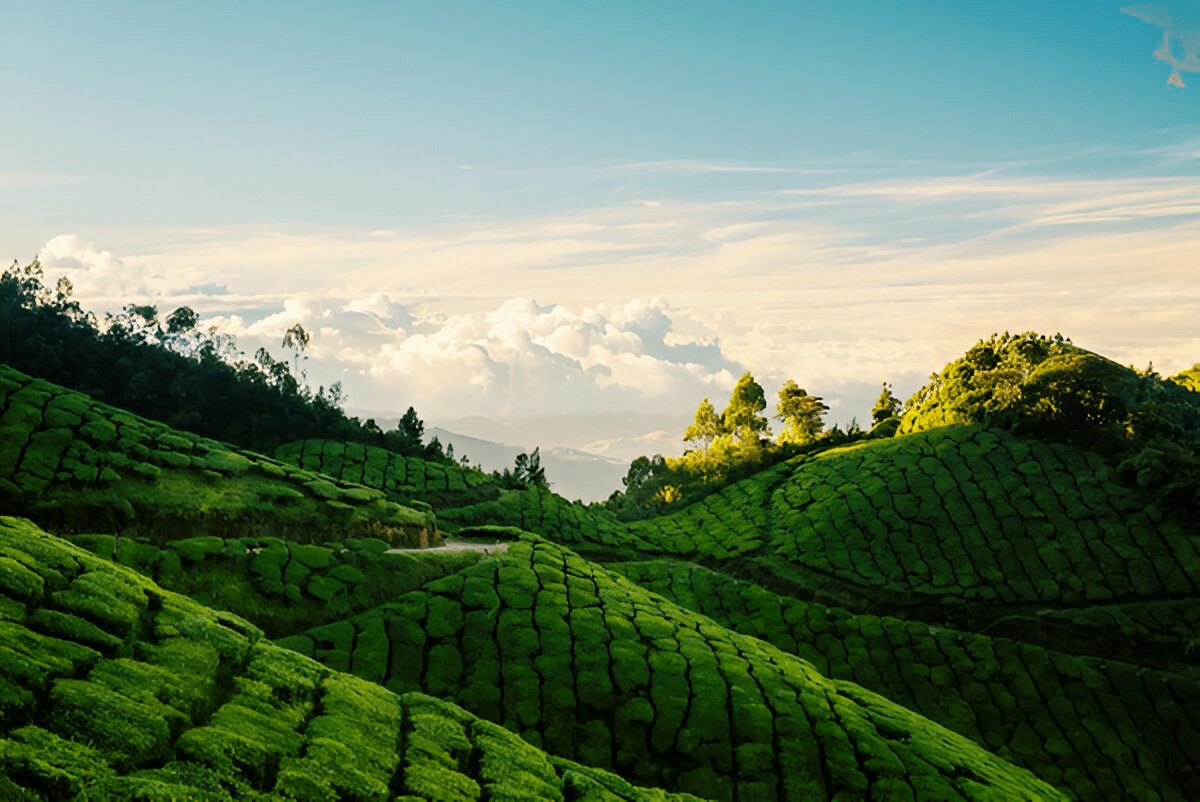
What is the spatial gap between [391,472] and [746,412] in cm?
3482

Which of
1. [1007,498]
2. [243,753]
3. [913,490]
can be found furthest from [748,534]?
[243,753]

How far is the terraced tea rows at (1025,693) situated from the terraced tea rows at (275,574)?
17.0 metres

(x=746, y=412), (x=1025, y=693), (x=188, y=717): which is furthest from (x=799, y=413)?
(x=188, y=717)

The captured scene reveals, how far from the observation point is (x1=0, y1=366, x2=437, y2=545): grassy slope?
27453mm

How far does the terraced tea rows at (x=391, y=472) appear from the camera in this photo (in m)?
49.3

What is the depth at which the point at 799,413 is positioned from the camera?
7306 cm

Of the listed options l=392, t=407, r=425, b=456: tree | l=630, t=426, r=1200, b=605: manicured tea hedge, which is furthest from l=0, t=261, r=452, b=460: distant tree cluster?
l=630, t=426, r=1200, b=605: manicured tea hedge

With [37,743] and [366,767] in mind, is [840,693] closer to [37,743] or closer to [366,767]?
[366,767]

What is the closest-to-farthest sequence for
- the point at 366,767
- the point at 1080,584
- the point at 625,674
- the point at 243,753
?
the point at 243,753 → the point at 366,767 → the point at 625,674 → the point at 1080,584

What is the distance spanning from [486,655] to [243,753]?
1200cm

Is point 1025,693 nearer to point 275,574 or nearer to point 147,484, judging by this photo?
point 275,574

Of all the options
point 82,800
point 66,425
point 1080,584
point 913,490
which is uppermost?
point 913,490

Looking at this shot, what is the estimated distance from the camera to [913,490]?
1849 inches

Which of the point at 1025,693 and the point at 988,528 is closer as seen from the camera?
the point at 1025,693
